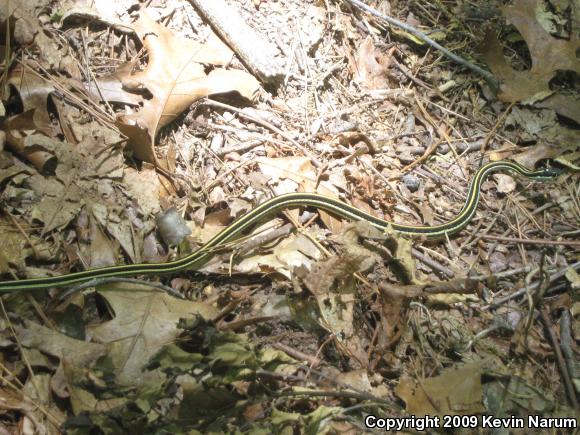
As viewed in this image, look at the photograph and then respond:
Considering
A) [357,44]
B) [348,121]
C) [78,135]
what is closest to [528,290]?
[348,121]

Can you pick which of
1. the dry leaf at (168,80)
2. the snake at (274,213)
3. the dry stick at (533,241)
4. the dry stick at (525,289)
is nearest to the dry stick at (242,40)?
the dry leaf at (168,80)

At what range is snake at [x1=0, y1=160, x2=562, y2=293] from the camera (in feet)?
8.38

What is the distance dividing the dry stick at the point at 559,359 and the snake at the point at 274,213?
824mm

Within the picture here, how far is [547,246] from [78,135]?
3496mm

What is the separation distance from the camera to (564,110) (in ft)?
12.9

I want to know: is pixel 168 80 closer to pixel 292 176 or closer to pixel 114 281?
pixel 292 176

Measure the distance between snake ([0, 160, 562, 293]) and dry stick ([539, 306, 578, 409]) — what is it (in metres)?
0.82

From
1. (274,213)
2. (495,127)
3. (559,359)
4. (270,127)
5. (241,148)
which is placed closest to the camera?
(559,359)

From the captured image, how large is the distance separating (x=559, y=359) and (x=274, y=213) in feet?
6.74

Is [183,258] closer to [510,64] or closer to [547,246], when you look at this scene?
[547,246]

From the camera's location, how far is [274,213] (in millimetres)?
3260

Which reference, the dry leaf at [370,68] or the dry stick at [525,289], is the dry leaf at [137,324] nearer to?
the dry stick at [525,289]

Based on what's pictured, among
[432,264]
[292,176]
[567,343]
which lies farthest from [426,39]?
[567,343]

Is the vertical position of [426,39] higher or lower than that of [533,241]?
higher
